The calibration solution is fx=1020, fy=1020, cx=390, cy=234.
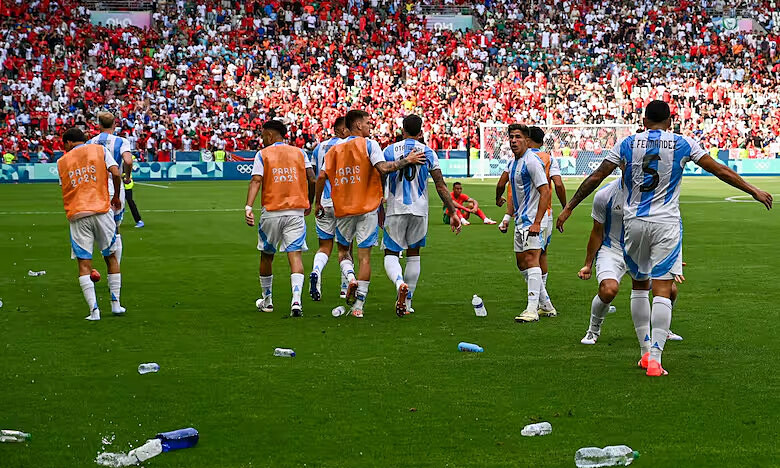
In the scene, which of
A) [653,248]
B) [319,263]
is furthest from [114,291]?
[653,248]

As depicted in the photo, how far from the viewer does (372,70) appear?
50.3 meters

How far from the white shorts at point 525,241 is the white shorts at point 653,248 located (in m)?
2.53

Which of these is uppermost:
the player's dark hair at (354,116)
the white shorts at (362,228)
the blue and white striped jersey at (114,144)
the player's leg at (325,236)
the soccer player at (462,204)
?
the player's dark hair at (354,116)

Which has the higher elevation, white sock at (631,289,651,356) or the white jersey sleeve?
the white jersey sleeve

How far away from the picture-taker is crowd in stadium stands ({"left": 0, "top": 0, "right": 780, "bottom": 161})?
1785 inches

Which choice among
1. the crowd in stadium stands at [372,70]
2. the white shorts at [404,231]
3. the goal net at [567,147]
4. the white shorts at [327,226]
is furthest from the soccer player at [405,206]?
the crowd in stadium stands at [372,70]

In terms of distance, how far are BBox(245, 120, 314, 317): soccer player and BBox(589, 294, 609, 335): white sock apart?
3215mm

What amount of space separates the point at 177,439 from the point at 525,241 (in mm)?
5295

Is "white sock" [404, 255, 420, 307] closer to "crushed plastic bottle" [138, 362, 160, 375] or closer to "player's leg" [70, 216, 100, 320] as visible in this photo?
"player's leg" [70, 216, 100, 320]

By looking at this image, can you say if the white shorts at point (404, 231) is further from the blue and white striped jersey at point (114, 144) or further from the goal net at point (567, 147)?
the goal net at point (567, 147)

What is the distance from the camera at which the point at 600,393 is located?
6867 mm

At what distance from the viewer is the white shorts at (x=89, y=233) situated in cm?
1030

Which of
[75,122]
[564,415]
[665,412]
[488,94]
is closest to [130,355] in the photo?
[564,415]

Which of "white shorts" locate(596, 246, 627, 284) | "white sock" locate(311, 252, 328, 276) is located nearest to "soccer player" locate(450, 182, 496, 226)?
"white sock" locate(311, 252, 328, 276)
